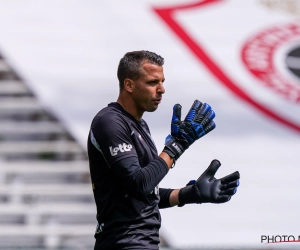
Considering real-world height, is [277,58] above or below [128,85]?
above

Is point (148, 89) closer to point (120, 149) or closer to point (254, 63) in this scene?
point (120, 149)

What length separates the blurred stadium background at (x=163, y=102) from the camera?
7.37m

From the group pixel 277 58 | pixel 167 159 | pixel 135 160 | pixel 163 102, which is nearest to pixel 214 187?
pixel 167 159

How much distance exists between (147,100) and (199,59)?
5.01 metres

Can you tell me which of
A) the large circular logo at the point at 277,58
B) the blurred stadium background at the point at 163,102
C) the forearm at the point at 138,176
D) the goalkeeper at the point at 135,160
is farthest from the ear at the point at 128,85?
the large circular logo at the point at 277,58

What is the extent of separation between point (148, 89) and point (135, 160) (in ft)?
0.92

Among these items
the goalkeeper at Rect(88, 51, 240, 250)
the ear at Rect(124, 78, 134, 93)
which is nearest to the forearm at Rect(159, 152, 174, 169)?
the goalkeeper at Rect(88, 51, 240, 250)

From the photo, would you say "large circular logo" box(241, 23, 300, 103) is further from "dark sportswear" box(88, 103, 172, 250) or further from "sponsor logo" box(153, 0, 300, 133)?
"dark sportswear" box(88, 103, 172, 250)

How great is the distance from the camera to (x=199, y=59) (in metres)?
7.76

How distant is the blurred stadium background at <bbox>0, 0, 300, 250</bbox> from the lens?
7367mm

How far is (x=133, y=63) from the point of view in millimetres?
2844

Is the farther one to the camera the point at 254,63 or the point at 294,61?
the point at 294,61

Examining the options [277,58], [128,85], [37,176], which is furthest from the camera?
[277,58]

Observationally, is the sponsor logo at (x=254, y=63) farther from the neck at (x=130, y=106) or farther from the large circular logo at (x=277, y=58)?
the neck at (x=130, y=106)
